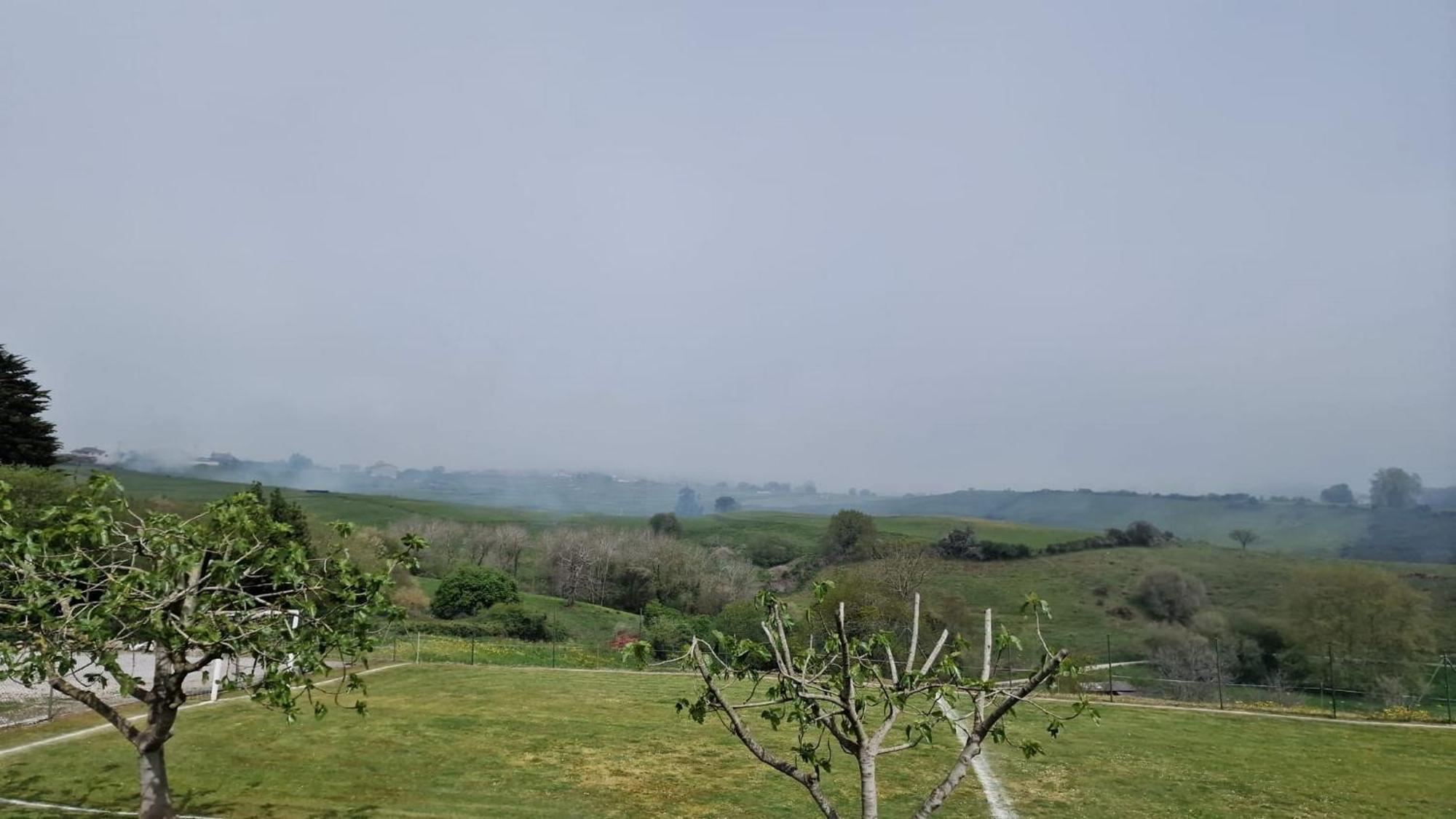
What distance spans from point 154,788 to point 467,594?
44819 mm

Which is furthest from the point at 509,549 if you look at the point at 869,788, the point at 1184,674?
the point at 869,788

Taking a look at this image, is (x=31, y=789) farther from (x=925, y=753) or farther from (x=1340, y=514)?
(x=1340, y=514)

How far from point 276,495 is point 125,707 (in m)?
20.8

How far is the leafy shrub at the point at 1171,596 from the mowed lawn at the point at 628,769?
39766mm

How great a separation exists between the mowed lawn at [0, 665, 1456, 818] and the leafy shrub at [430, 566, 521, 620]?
2975cm

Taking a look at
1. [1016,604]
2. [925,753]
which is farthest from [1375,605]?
[925,753]

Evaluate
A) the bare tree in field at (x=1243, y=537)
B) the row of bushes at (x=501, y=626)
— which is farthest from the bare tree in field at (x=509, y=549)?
the bare tree in field at (x=1243, y=537)

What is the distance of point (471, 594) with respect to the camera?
5084cm

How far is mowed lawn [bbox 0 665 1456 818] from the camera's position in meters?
13.4

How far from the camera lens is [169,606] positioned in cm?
771

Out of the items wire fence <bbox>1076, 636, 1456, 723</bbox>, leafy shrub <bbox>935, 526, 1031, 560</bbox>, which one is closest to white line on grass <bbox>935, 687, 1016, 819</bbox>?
wire fence <bbox>1076, 636, 1456, 723</bbox>

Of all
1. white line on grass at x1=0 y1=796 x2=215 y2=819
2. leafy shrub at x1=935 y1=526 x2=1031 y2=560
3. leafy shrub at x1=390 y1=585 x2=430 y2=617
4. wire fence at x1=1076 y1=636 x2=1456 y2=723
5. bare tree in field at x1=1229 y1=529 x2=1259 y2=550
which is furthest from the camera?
bare tree in field at x1=1229 y1=529 x2=1259 y2=550

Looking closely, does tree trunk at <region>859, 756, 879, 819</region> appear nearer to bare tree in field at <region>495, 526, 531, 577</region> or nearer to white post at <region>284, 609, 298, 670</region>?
white post at <region>284, 609, 298, 670</region>

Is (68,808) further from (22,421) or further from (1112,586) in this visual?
(1112,586)
